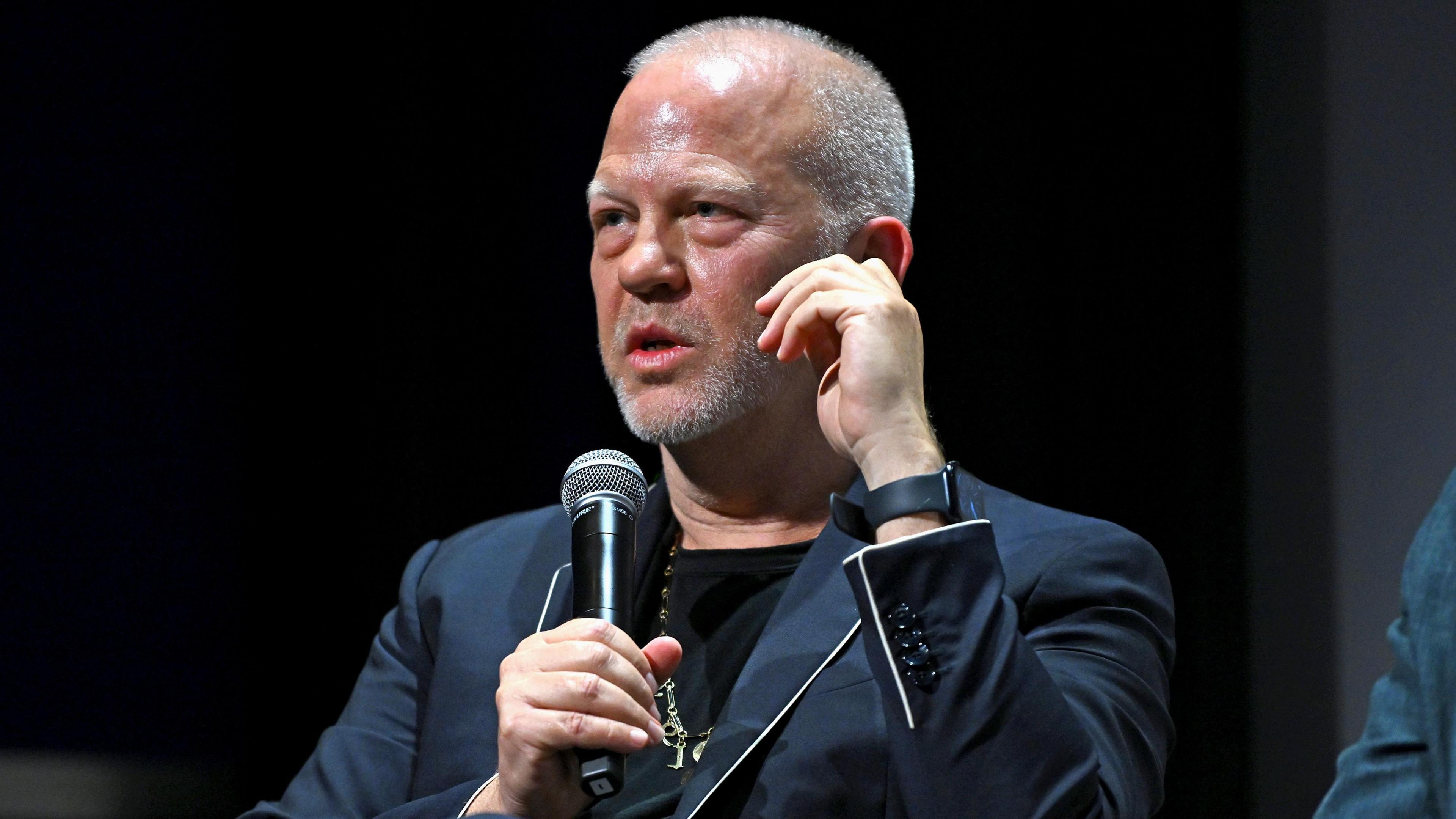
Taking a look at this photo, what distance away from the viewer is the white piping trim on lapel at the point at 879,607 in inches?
54.6

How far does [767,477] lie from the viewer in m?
1.95

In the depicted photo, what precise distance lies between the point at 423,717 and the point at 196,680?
4.15ft

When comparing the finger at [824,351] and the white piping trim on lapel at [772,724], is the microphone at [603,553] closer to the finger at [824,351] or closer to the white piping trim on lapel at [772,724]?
the white piping trim on lapel at [772,724]

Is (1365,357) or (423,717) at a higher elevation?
(1365,357)

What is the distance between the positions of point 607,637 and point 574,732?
10 centimetres

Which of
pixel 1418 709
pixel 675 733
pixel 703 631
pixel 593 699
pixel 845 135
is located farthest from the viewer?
pixel 845 135

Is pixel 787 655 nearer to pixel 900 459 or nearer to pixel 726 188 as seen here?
pixel 900 459

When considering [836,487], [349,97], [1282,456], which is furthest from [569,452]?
[1282,456]

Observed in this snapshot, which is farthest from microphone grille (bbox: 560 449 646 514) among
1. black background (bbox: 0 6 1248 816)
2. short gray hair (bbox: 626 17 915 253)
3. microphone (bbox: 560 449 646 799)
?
black background (bbox: 0 6 1248 816)

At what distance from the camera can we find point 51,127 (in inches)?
113

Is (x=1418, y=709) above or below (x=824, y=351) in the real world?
below

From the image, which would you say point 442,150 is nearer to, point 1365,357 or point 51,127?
point 51,127

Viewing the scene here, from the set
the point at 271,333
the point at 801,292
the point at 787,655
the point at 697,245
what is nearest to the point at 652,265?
the point at 697,245

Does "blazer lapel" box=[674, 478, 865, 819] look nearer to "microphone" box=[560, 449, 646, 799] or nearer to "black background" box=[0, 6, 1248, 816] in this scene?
"microphone" box=[560, 449, 646, 799]
